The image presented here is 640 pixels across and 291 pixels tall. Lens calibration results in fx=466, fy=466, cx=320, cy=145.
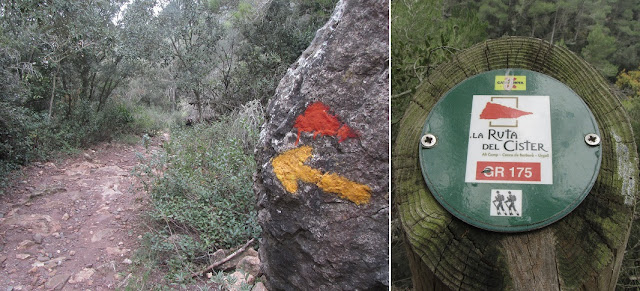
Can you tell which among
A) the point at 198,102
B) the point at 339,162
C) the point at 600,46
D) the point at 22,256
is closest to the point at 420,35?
the point at 600,46

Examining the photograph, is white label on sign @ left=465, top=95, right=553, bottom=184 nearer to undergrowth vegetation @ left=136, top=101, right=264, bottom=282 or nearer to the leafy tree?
undergrowth vegetation @ left=136, top=101, right=264, bottom=282

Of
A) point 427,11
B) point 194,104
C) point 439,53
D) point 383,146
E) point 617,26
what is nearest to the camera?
point 383,146

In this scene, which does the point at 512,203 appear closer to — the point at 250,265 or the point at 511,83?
the point at 511,83

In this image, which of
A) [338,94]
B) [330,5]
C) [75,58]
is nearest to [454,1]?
[338,94]

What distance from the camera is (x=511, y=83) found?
1216 millimetres

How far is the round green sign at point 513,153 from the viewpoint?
3.67 feet

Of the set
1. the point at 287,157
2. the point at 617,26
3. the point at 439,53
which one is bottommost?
the point at 287,157

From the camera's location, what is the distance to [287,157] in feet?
8.12

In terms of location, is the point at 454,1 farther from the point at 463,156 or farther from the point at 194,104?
the point at 194,104

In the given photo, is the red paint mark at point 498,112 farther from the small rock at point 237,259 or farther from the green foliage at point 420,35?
the small rock at point 237,259

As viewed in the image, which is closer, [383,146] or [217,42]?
[383,146]

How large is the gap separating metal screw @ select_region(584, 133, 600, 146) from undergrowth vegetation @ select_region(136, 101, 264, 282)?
355 centimetres

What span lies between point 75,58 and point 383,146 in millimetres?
9286

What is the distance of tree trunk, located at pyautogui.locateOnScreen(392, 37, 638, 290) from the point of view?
1.17 metres
